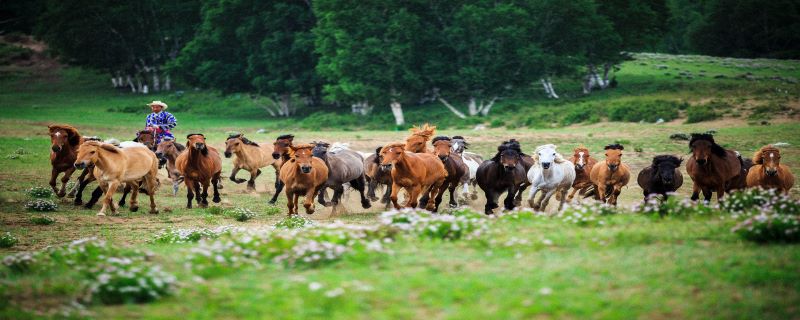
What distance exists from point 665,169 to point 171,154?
13.9 metres

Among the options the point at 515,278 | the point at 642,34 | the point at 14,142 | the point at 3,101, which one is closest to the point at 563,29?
the point at 642,34

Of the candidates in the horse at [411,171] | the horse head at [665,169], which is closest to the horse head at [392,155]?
the horse at [411,171]

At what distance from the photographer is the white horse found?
1966cm

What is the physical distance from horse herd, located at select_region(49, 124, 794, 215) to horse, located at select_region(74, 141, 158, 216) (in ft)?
0.08

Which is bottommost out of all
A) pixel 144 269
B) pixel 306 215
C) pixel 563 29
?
pixel 306 215

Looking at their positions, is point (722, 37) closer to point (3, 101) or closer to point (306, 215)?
point (3, 101)

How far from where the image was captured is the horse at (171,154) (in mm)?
24688

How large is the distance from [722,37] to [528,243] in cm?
8103

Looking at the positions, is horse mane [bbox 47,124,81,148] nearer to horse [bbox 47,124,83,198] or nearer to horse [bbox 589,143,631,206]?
horse [bbox 47,124,83,198]

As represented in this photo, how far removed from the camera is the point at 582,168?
2280 centimetres

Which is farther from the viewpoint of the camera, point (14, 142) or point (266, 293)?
point (14, 142)

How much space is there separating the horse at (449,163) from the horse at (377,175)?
128 centimetres

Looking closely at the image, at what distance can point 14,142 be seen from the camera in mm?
38688

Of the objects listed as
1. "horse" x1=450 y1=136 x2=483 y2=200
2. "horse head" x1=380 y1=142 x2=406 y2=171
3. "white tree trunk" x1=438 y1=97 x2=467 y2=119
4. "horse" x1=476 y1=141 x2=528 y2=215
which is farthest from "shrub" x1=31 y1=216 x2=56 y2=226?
"white tree trunk" x1=438 y1=97 x2=467 y2=119
